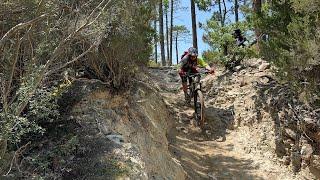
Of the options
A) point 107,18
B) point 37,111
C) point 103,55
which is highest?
point 107,18

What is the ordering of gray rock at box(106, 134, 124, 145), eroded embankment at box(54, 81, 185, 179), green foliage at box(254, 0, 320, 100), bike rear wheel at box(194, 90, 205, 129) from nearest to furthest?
eroded embankment at box(54, 81, 185, 179) → gray rock at box(106, 134, 124, 145) → green foliage at box(254, 0, 320, 100) → bike rear wheel at box(194, 90, 205, 129)

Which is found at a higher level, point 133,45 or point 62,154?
point 133,45

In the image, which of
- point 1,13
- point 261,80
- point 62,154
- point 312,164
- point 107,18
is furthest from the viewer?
point 261,80

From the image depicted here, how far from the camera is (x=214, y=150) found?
332 inches

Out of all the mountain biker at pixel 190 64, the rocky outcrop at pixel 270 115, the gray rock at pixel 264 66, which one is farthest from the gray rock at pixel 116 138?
the gray rock at pixel 264 66

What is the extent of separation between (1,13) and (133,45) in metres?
2.68

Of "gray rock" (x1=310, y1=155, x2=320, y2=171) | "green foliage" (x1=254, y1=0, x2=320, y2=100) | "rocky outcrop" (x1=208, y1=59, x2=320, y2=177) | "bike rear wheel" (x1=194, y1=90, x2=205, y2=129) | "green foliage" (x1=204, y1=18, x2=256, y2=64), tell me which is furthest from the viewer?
"green foliage" (x1=204, y1=18, x2=256, y2=64)

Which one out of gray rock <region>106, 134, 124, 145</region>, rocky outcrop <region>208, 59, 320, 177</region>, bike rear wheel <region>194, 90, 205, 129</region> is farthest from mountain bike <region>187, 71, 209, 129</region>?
gray rock <region>106, 134, 124, 145</region>

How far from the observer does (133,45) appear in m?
6.96

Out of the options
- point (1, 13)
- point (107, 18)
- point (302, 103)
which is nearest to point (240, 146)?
point (302, 103)

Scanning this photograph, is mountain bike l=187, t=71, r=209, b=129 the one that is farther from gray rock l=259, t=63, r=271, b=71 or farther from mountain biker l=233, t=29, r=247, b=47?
mountain biker l=233, t=29, r=247, b=47

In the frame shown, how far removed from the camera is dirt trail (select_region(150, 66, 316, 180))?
7.58 metres

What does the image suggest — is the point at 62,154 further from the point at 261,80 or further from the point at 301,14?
the point at 261,80

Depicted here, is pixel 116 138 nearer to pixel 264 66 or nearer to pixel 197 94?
pixel 197 94
